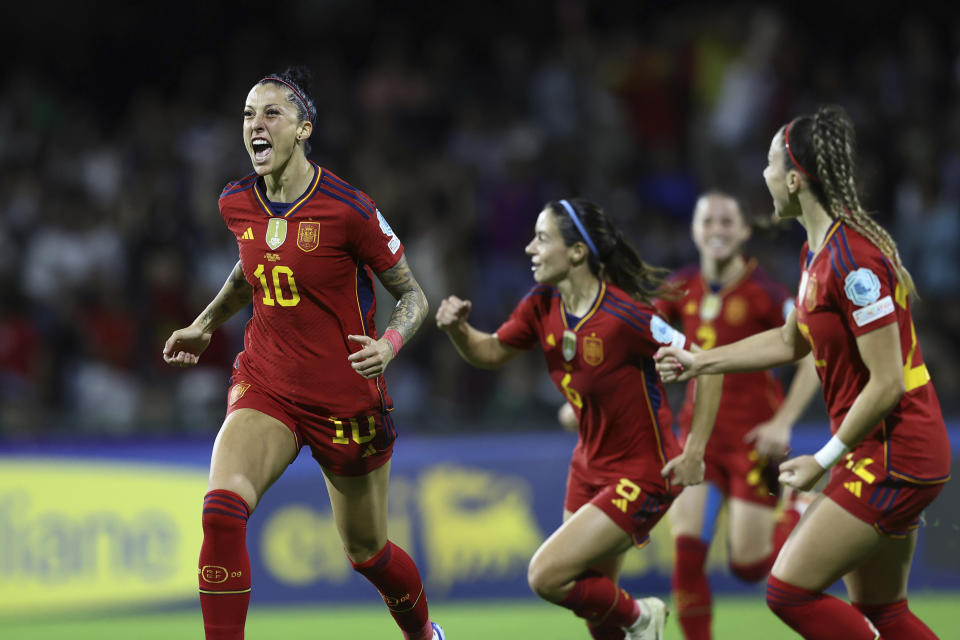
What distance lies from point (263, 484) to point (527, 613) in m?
3.95

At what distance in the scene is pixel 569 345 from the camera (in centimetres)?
525

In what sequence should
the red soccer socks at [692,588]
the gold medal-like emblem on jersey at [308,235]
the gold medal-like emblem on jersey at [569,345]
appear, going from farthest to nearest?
the red soccer socks at [692,588]
the gold medal-like emblem on jersey at [569,345]
the gold medal-like emblem on jersey at [308,235]

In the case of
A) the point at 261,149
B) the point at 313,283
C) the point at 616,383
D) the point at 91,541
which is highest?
the point at 261,149

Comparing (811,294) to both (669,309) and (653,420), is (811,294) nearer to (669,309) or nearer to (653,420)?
(653,420)

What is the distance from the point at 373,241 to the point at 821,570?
6.90ft

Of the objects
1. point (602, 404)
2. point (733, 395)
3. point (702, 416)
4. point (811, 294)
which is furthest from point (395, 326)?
point (733, 395)

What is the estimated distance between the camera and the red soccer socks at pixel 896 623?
14.4 feet

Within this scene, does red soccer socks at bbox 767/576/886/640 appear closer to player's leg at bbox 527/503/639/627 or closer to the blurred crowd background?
player's leg at bbox 527/503/639/627

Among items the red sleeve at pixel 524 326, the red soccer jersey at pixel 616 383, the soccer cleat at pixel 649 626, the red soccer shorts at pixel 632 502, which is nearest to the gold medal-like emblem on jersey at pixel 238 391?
the red sleeve at pixel 524 326

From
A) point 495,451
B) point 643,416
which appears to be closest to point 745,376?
point 643,416

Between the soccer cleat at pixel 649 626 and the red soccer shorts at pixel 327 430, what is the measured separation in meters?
Result: 1.43

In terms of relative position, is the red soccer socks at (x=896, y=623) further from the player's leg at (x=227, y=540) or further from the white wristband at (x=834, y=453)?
the player's leg at (x=227, y=540)

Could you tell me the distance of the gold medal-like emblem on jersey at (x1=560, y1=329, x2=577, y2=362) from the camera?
17.2 ft

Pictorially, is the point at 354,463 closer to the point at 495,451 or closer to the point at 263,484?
the point at 263,484
